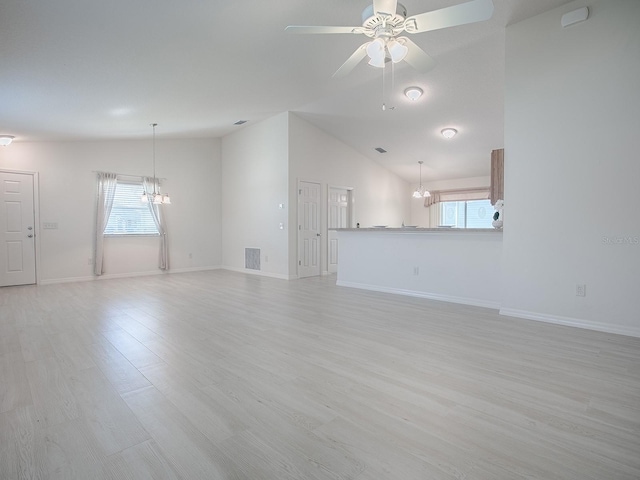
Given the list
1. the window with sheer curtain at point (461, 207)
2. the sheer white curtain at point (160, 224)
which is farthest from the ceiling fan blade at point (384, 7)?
the window with sheer curtain at point (461, 207)

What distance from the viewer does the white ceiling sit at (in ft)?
10.1

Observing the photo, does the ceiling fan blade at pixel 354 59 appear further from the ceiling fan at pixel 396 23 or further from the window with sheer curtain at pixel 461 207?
the window with sheer curtain at pixel 461 207

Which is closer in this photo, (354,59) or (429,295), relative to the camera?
(354,59)

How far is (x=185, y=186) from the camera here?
8078 millimetres

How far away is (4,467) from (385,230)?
4.86 meters

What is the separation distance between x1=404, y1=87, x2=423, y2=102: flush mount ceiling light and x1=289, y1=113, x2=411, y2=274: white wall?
93.7 inches

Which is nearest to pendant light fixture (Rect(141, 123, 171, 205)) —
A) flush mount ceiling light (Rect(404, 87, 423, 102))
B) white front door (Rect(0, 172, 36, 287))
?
white front door (Rect(0, 172, 36, 287))

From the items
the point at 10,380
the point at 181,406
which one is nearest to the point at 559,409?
the point at 181,406

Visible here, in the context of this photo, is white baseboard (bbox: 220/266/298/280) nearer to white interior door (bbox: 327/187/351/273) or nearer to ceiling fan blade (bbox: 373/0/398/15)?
white interior door (bbox: 327/187/351/273)

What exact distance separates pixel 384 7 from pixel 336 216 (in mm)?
5722

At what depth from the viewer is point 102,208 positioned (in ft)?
22.6

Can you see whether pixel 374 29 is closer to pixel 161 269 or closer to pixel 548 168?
pixel 548 168

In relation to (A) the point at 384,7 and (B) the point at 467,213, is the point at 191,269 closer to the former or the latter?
(A) the point at 384,7

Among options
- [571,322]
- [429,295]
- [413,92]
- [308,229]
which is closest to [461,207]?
[308,229]
